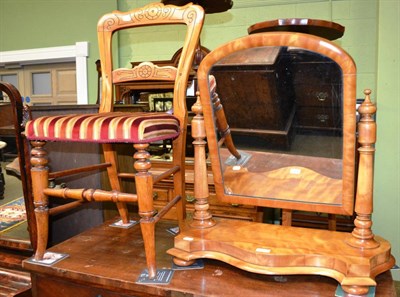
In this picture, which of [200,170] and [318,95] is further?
[200,170]

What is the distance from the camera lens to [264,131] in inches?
42.9

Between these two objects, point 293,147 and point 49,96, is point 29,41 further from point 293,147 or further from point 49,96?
point 293,147

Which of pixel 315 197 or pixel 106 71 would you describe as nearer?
pixel 315 197

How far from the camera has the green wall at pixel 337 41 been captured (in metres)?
2.06

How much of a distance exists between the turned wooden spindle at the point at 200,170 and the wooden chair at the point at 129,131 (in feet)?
0.30

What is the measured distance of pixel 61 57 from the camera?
3.58m

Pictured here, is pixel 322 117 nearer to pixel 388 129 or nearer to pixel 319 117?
pixel 319 117

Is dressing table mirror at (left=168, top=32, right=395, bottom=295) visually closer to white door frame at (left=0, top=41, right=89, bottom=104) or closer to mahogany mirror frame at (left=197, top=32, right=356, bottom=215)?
mahogany mirror frame at (left=197, top=32, right=356, bottom=215)

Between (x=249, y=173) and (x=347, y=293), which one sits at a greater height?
(x=249, y=173)

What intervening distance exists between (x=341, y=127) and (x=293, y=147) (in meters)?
0.15

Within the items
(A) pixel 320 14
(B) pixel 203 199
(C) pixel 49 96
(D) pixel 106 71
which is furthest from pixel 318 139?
(C) pixel 49 96

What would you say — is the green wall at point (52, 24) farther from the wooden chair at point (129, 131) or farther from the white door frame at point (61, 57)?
the wooden chair at point (129, 131)

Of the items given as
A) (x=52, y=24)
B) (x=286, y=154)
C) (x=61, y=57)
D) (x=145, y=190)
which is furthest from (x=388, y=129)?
(x=52, y=24)

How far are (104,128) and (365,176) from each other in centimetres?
72
